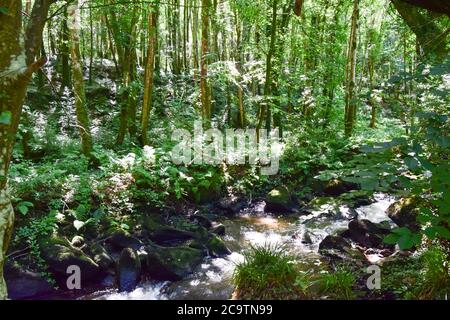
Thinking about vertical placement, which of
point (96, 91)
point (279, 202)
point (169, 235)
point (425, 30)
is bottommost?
point (169, 235)

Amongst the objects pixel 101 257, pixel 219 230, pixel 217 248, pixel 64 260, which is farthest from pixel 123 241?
pixel 219 230

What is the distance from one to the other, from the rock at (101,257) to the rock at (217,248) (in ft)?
6.99

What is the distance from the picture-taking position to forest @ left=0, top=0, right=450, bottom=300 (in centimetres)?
324

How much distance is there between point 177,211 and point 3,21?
836cm

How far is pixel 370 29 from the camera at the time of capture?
20.9 metres

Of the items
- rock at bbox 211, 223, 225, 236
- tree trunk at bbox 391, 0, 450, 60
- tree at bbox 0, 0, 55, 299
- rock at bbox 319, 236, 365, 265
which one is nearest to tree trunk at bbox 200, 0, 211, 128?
rock at bbox 211, 223, 225, 236

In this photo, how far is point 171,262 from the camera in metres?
7.62

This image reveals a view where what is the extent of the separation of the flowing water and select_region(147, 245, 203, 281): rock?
0.14 meters

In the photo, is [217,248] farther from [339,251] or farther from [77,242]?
[77,242]

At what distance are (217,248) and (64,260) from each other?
3.16 m

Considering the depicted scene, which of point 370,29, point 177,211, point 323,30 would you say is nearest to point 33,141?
point 177,211

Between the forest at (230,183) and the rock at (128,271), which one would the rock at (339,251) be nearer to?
the forest at (230,183)

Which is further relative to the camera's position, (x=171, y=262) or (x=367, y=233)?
(x=367, y=233)
